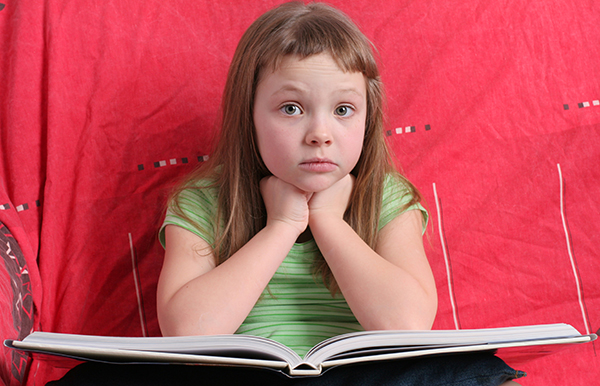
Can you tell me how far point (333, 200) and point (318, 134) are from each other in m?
0.17

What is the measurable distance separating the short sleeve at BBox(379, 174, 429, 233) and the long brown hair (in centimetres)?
1

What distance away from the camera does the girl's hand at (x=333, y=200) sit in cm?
94

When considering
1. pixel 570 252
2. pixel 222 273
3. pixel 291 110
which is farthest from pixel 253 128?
pixel 570 252

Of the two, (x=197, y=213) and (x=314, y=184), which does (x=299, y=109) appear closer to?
(x=314, y=184)

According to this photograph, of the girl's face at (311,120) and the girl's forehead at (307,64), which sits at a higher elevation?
the girl's forehead at (307,64)

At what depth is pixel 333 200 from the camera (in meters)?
0.96

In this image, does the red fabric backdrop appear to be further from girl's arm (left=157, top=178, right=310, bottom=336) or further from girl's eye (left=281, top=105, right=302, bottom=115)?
girl's eye (left=281, top=105, right=302, bottom=115)

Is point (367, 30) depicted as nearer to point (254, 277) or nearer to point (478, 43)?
point (478, 43)

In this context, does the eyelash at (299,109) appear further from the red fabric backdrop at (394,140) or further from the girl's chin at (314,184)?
the red fabric backdrop at (394,140)

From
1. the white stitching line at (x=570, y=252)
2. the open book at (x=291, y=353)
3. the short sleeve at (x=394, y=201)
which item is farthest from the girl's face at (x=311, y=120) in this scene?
the white stitching line at (x=570, y=252)

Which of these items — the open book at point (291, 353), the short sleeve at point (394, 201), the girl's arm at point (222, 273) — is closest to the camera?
the open book at point (291, 353)

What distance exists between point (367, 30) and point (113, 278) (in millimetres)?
827

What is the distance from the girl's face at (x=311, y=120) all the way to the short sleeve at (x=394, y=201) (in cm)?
16

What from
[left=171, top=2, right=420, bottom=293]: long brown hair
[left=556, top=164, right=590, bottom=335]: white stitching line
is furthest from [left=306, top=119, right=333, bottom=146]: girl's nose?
[left=556, top=164, right=590, bottom=335]: white stitching line
